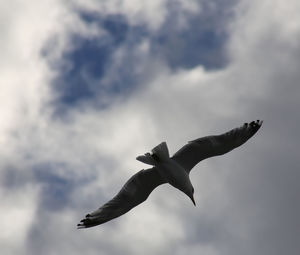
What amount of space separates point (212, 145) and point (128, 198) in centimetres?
351

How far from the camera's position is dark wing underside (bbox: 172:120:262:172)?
2772 cm

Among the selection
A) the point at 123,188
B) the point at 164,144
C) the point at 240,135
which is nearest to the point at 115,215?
the point at 123,188

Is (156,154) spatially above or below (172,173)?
above

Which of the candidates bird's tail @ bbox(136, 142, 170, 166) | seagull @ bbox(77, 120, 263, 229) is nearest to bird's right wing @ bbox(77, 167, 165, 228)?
seagull @ bbox(77, 120, 263, 229)

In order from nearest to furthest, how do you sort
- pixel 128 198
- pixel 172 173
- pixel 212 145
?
pixel 172 173
pixel 212 145
pixel 128 198

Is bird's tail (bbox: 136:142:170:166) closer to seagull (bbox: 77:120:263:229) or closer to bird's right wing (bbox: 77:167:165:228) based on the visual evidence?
seagull (bbox: 77:120:263:229)

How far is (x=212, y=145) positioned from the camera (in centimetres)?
2775

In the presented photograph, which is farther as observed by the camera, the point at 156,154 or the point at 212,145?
the point at 212,145

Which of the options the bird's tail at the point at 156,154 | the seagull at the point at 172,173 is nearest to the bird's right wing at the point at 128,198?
the seagull at the point at 172,173

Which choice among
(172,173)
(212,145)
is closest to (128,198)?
(172,173)

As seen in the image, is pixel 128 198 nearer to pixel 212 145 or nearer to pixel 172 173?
pixel 172 173

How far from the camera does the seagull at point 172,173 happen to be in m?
27.6

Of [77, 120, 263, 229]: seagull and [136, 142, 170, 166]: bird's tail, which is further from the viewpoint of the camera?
[77, 120, 263, 229]: seagull

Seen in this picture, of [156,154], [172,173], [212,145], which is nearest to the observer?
[156,154]
